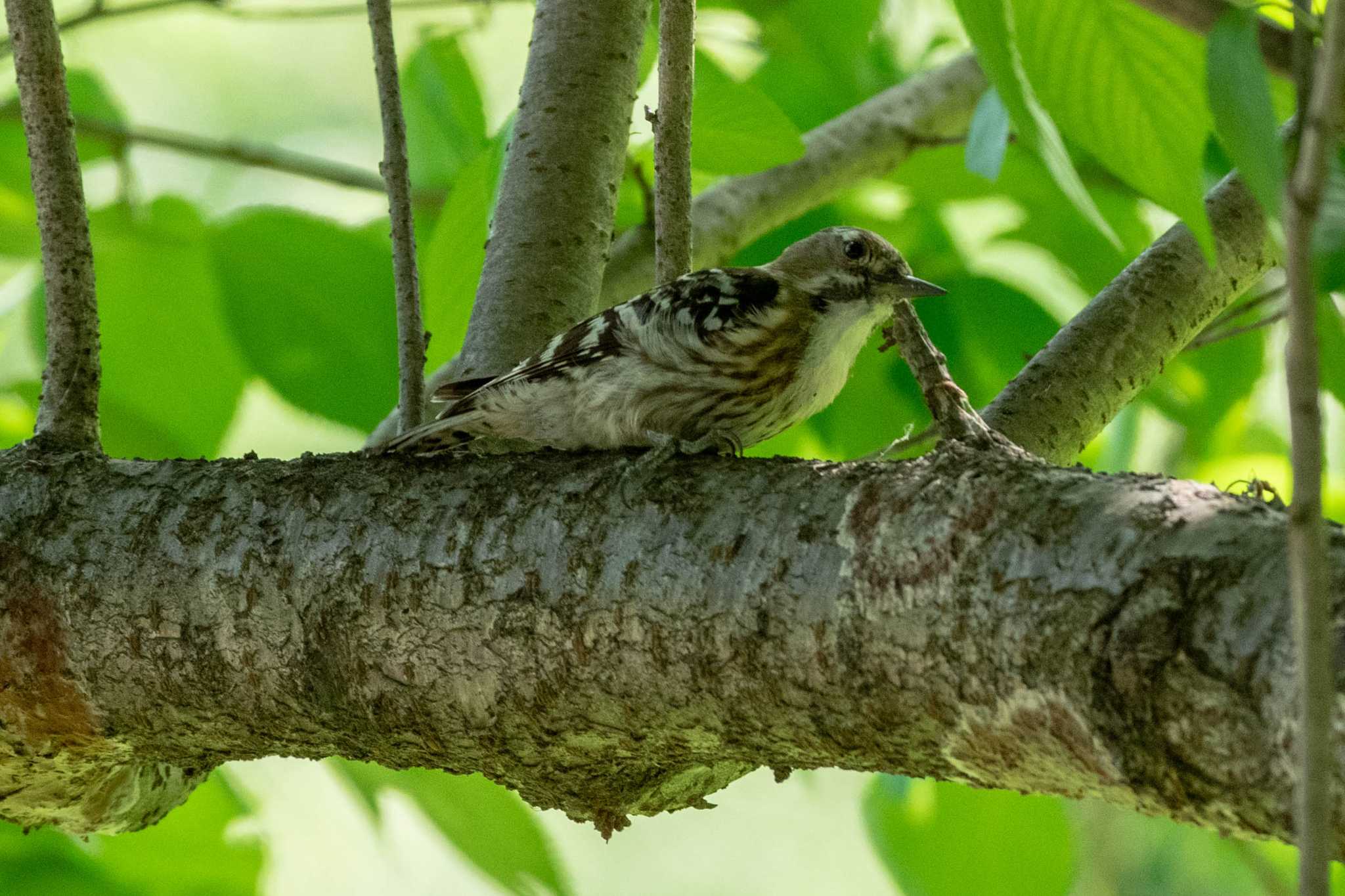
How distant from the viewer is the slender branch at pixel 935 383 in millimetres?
1499

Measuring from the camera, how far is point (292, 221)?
2.64 meters

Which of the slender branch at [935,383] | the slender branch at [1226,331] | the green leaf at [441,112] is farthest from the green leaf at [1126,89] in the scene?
the green leaf at [441,112]

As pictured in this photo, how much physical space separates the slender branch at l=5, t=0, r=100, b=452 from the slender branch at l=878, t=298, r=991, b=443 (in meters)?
1.28

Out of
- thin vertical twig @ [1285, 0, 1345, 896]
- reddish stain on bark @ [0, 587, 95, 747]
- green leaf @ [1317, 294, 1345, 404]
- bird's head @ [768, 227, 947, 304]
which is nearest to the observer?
thin vertical twig @ [1285, 0, 1345, 896]

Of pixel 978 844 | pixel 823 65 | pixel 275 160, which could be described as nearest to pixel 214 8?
pixel 275 160

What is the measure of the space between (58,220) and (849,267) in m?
1.64

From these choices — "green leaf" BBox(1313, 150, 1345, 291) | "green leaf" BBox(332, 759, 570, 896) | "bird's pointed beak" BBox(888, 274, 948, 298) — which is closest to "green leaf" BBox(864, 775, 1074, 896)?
"green leaf" BBox(332, 759, 570, 896)

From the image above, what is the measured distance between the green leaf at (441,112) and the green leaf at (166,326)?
0.53 meters

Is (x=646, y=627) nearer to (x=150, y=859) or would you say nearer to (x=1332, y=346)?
(x=1332, y=346)

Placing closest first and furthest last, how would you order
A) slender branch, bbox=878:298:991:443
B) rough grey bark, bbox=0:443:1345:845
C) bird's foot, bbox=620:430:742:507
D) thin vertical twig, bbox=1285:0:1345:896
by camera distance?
thin vertical twig, bbox=1285:0:1345:896, rough grey bark, bbox=0:443:1345:845, slender branch, bbox=878:298:991:443, bird's foot, bbox=620:430:742:507

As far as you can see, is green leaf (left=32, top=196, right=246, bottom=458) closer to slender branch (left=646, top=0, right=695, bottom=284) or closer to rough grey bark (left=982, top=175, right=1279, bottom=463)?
slender branch (left=646, top=0, right=695, bottom=284)

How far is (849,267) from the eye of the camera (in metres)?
2.94

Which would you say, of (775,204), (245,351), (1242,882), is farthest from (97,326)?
(1242,882)

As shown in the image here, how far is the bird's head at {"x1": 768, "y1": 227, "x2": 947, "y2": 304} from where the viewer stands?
279 centimetres
